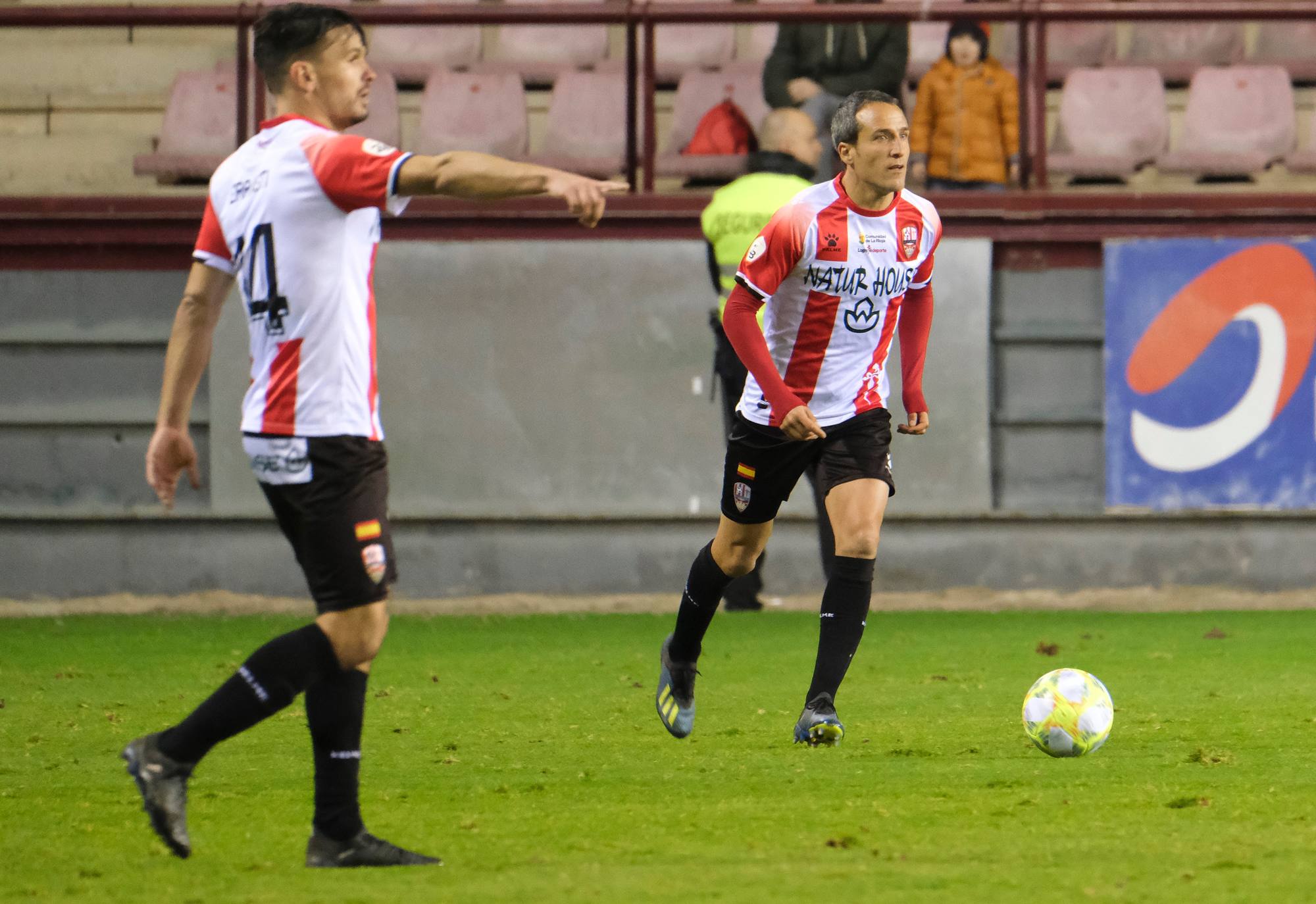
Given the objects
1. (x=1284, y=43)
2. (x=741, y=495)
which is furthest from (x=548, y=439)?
(x=1284, y=43)

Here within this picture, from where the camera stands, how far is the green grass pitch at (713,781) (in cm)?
366

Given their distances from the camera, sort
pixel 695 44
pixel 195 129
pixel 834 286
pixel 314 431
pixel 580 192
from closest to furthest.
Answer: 1. pixel 580 192
2. pixel 314 431
3. pixel 834 286
4. pixel 195 129
5. pixel 695 44

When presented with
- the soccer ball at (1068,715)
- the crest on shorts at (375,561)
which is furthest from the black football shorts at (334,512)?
the soccer ball at (1068,715)

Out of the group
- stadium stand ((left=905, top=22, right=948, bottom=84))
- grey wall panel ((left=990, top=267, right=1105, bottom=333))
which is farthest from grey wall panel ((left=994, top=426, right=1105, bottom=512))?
stadium stand ((left=905, top=22, right=948, bottom=84))

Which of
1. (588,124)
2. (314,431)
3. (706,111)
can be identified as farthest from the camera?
(706,111)

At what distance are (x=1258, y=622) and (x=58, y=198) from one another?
278 inches

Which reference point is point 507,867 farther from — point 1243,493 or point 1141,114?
point 1141,114

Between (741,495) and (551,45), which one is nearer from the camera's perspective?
(741,495)

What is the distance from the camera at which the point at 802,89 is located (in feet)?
35.3

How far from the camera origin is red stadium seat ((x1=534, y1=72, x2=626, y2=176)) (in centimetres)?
1127

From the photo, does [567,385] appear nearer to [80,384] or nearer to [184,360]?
[80,384]

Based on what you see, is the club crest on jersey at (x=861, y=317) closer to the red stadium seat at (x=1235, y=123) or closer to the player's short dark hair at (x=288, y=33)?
the player's short dark hair at (x=288, y=33)

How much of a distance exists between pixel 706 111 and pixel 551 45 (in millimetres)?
1809

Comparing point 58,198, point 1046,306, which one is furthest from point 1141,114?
point 58,198
